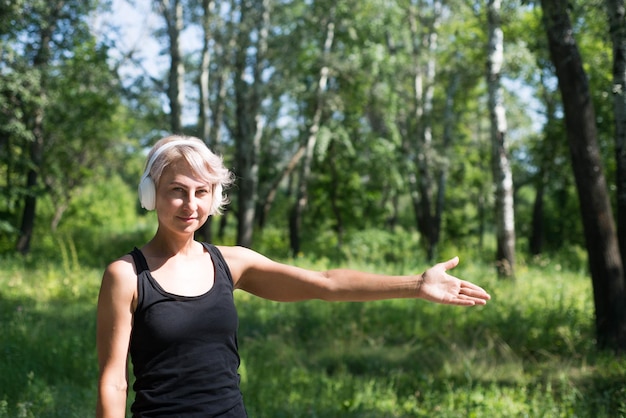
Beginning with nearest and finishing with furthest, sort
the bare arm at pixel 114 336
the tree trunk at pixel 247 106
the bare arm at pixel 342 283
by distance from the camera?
1. the bare arm at pixel 114 336
2. the bare arm at pixel 342 283
3. the tree trunk at pixel 247 106

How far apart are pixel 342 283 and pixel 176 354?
69 centimetres

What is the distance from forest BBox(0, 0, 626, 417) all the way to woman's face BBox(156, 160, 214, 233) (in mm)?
3195

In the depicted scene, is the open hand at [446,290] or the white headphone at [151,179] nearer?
the white headphone at [151,179]

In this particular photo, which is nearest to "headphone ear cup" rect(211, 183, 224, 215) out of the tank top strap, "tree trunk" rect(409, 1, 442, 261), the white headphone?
the white headphone

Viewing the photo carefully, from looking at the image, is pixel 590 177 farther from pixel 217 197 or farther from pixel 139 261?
pixel 139 261

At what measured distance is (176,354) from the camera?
2262 mm

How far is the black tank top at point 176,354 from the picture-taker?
2.23m

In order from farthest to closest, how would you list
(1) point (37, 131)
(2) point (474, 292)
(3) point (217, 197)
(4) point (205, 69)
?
(4) point (205, 69), (1) point (37, 131), (2) point (474, 292), (3) point (217, 197)

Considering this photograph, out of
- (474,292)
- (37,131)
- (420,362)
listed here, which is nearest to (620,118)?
(420,362)

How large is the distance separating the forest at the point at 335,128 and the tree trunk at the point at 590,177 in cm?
2

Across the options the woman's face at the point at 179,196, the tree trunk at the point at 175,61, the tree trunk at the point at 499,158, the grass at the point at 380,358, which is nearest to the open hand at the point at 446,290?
the woman's face at the point at 179,196

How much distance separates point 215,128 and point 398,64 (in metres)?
6.15

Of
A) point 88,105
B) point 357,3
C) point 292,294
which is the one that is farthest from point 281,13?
point 292,294

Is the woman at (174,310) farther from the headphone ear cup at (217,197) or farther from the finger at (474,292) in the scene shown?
the finger at (474,292)
